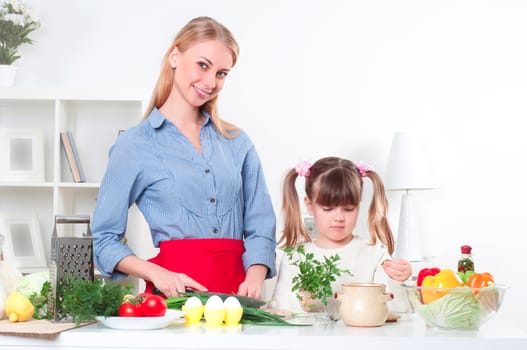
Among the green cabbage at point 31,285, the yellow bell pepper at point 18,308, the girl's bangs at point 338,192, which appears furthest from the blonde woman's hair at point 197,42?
the yellow bell pepper at point 18,308

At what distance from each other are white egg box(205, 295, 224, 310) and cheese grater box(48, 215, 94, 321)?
262 mm

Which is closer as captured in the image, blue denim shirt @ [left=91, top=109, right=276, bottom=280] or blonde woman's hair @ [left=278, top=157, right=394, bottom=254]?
blue denim shirt @ [left=91, top=109, right=276, bottom=280]

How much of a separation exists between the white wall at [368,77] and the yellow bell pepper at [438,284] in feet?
8.33

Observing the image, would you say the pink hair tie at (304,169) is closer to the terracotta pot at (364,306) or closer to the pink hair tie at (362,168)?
the pink hair tie at (362,168)

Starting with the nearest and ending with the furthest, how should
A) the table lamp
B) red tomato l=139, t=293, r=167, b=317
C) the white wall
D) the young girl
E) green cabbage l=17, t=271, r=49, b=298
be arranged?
red tomato l=139, t=293, r=167, b=317, green cabbage l=17, t=271, r=49, b=298, the young girl, the table lamp, the white wall

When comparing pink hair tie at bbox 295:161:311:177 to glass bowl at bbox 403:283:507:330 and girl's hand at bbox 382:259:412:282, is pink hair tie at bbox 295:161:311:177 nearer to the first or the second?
girl's hand at bbox 382:259:412:282

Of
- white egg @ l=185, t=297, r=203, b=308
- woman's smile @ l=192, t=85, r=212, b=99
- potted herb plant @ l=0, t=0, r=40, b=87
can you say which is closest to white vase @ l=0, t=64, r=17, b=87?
potted herb plant @ l=0, t=0, r=40, b=87

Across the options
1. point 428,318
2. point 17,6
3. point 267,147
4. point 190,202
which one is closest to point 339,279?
point 190,202

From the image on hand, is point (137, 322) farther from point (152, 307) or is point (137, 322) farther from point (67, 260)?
point (67, 260)

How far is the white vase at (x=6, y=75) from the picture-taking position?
4.07 meters

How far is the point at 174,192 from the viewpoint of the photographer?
229 centimetres

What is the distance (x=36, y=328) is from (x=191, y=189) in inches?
29.8

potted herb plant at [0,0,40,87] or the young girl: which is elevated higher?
potted herb plant at [0,0,40,87]

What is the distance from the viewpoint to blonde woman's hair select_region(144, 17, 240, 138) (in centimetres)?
234
